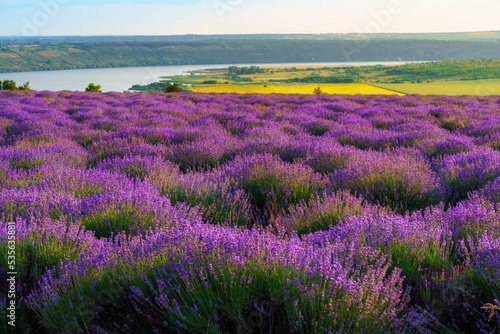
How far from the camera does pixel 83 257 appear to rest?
74.0 inches

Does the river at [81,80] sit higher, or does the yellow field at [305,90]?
the river at [81,80]

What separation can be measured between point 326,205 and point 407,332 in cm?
130

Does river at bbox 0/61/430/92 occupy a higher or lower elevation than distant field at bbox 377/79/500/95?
higher

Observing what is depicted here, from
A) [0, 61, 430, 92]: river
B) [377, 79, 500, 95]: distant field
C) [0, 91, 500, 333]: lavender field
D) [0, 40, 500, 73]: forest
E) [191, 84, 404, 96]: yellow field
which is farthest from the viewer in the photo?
[0, 40, 500, 73]: forest

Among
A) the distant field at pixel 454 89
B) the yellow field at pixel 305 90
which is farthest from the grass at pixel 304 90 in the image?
the distant field at pixel 454 89

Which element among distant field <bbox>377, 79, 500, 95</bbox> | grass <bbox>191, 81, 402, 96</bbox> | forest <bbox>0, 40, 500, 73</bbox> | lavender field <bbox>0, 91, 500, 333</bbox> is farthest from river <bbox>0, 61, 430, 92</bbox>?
lavender field <bbox>0, 91, 500, 333</bbox>

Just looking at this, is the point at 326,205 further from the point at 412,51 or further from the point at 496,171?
the point at 412,51

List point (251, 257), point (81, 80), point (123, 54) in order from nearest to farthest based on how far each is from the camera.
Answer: point (251, 257) < point (81, 80) < point (123, 54)

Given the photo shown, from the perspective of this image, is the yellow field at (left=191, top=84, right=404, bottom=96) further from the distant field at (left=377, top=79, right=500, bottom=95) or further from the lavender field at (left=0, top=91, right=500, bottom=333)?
the lavender field at (left=0, top=91, right=500, bottom=333)

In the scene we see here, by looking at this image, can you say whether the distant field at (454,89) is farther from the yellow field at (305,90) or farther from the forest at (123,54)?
the forest at (123,54)

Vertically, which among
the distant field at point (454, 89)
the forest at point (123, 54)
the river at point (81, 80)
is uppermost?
the forest at point (123, 54)

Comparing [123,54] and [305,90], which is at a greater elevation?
[123,54]

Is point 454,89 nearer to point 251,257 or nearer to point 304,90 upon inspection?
point 304,90

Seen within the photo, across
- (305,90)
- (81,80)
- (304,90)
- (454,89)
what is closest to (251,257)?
(304,90)
